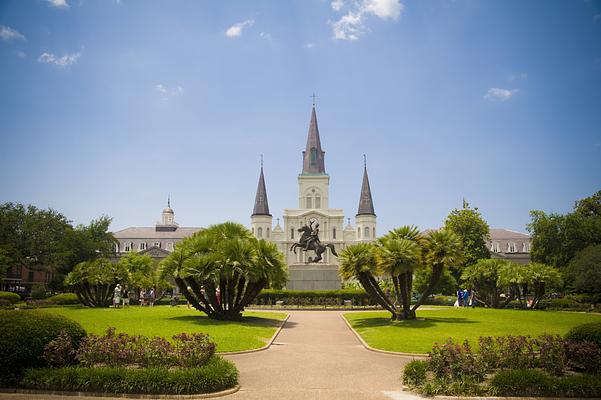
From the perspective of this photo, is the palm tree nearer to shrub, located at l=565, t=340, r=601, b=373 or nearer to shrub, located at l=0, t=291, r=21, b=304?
shrub, located at l=565, t=340, r=601, b=373

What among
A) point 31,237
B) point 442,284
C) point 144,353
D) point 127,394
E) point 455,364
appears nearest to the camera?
point 127,394

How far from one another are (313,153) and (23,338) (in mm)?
109849

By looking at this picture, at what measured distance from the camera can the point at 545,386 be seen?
11453 mm

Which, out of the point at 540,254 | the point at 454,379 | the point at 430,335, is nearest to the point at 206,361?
the point at 454,379

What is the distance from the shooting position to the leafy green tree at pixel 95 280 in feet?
119

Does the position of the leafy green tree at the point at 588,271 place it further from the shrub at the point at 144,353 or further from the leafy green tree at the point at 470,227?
the shrub at the point at 144,353

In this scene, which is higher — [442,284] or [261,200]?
[261,200]

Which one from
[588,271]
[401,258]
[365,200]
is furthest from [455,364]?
[365,200]

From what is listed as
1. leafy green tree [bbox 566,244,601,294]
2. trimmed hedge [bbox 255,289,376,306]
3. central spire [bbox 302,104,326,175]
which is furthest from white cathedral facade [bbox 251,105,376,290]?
trimmed hedge [bbox 255,289,376,306]

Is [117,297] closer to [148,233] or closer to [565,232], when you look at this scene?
[565,232]

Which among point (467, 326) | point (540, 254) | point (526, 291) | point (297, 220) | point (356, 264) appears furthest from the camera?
point (297, 220)

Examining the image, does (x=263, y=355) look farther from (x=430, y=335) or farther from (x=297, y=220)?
(x=297, y=220)

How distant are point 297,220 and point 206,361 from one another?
105 meters

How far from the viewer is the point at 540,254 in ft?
212
